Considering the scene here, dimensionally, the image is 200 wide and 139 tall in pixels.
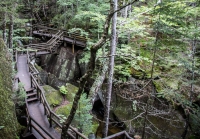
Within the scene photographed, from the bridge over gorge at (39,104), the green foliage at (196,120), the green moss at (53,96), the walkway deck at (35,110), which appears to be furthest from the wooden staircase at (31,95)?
the green foliage at (196,120)

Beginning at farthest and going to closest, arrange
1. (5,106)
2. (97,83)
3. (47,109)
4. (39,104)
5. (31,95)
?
(97,83)
(31,95)
(39,104)
(47,109)
(5,106)

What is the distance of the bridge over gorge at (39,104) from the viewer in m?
6.90

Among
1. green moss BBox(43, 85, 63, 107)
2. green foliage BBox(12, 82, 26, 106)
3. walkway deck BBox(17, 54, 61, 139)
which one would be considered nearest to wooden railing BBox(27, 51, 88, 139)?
walkway deck BBox(17, 54, 61, 139)

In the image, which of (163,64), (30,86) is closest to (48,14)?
(30,86)

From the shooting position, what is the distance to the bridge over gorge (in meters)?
6.90

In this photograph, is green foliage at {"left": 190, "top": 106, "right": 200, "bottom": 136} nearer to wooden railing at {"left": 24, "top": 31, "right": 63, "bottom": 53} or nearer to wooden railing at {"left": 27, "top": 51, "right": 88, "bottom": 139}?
wooden railing at {"left": 27, "top": 51, "right": 88, "bottom": 139}

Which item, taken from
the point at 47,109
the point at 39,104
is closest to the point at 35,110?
the point at 39,104

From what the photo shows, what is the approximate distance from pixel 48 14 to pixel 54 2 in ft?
6.99

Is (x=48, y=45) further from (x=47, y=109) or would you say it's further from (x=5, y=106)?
(x=5, y=106)

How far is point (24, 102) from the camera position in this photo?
26.2ft

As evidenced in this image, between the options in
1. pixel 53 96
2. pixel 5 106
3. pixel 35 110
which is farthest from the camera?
pixel 53 96

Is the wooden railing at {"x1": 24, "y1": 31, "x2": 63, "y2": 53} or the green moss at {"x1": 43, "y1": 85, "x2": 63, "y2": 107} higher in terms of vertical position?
the wooden railing at {"x1": 24, "y1": 31, "x2": 63, "y2": 53}

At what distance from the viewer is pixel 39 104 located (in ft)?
29.3

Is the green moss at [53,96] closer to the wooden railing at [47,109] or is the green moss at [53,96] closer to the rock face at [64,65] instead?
the wooden railing at [47,109]
